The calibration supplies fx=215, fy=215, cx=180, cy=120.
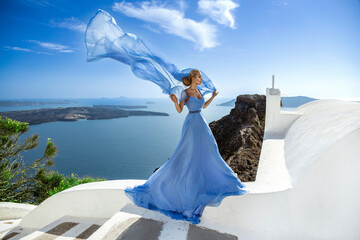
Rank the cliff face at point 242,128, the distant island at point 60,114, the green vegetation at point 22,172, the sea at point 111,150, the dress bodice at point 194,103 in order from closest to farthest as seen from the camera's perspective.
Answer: the dress bodice at point 194,103, the green vegetation at point 22,172, the cliff face at point 242,128, the distant island at point 60,114, the sea at point 111,150

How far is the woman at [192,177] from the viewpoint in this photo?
2.30 meters

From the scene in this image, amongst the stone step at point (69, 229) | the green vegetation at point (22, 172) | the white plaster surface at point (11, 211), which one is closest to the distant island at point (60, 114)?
the green vegetation at point (22, 172)

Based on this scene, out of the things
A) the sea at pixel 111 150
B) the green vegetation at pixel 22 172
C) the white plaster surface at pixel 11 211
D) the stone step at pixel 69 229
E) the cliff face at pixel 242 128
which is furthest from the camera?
the sea at pixel 111 150

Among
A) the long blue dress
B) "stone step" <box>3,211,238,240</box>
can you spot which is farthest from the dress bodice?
"stone step" <box>3,211,238,240</box>

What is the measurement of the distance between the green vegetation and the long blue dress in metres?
6.10

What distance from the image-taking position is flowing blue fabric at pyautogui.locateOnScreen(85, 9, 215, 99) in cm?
252

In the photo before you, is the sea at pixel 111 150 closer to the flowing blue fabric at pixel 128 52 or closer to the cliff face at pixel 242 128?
the cliff face at pixel 242 128

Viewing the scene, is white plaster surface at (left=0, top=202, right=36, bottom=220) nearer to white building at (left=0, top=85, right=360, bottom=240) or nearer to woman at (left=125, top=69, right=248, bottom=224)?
white building at (left=0, top=85, right=360, bottom=240)

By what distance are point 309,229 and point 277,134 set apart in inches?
138

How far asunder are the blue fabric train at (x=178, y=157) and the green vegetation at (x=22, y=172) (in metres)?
6.10

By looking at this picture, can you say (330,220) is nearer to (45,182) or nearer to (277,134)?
(277,134)

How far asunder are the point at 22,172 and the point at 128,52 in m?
8.56

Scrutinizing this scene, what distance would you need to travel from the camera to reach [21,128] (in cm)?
709

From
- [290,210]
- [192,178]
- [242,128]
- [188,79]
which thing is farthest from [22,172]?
[242,128]
